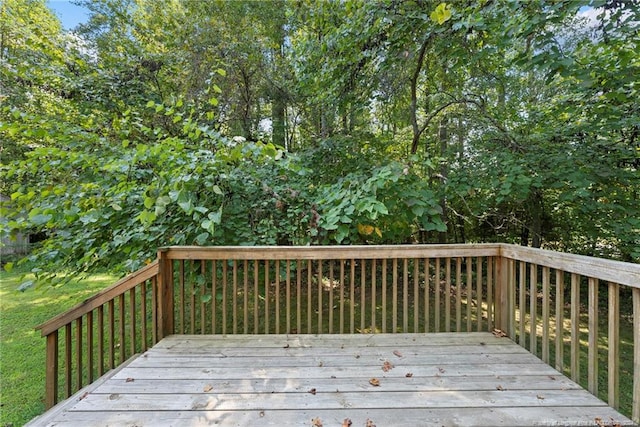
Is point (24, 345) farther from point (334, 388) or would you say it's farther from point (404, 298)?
point (404, 298)

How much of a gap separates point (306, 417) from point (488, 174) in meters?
3.47

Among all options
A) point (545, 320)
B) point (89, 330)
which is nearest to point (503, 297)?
point (545, 320)

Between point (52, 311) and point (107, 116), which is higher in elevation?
point (107, 116)

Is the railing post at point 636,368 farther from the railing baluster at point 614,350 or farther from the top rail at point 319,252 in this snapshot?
the top rail at point 319,252

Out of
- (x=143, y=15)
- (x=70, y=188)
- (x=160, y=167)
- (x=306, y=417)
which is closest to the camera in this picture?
(x=306, y=417)

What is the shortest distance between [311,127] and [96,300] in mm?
4587

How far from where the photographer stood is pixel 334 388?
1.76m

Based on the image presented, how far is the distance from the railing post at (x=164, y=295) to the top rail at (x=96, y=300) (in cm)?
6

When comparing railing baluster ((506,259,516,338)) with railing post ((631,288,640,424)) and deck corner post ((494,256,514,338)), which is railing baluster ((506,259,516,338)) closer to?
deck corner post ((494,256,514,338))

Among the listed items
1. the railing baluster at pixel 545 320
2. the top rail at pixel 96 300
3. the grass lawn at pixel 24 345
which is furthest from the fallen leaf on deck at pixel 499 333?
the grass lawn at pixel 24 345

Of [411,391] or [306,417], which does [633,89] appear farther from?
[306,417]

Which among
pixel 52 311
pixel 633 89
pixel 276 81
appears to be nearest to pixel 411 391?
pixel 633 89

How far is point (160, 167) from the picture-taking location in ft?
9.04

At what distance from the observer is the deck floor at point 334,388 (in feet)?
4.93
